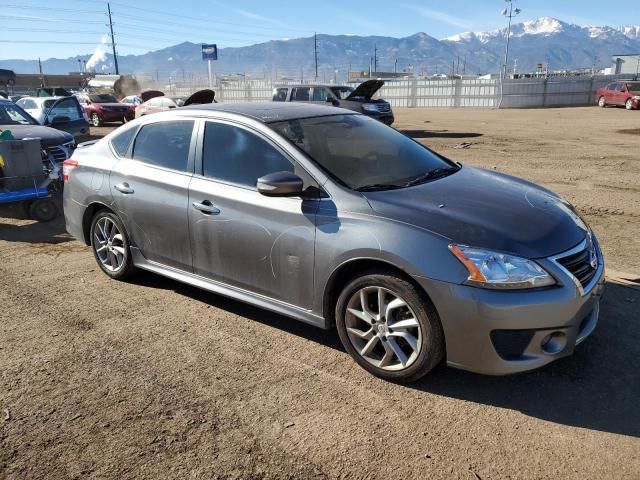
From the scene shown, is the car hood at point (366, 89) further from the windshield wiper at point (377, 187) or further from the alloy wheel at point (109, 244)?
the windshield wiper at point (377, 187)

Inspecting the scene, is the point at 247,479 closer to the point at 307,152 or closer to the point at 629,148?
the point at 307,152

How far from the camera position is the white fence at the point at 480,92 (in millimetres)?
38812

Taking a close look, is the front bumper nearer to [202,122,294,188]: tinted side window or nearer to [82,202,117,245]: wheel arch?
[202,122,294,188]: tinted side window

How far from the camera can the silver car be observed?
9.95ft

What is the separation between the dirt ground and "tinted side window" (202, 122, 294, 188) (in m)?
1.17

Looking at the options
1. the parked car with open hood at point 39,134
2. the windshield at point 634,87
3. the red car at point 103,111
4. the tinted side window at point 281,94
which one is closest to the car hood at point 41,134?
the parked car with open hood at point 39,134

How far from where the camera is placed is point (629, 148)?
14.4 meters

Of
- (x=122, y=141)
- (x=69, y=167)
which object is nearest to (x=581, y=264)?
(x=122, y=141)

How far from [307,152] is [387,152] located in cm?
82

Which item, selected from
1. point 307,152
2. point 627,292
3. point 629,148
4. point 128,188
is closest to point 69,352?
point 128,188

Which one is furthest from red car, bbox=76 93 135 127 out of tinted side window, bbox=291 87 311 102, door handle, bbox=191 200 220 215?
door handle, bbox=191 200 220 215

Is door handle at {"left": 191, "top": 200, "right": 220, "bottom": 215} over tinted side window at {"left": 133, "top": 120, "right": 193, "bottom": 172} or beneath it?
beneath

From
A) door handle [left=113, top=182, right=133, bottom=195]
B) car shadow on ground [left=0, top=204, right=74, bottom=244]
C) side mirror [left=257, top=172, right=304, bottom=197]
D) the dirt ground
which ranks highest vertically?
side mirror [left=257, top=172, right=304, bottom=197]

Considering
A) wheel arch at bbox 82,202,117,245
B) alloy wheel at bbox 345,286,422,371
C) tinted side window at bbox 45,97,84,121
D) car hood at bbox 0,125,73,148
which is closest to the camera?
alloy wheel at bbox 345,286,422,371
